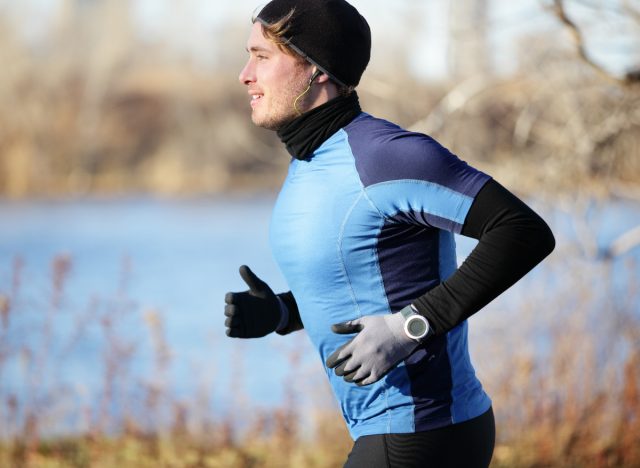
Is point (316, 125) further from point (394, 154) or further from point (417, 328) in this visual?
point (417, 328)

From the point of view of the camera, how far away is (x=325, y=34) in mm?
2109

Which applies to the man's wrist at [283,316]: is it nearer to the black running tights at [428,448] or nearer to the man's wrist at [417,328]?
the black running tights at [428,448]

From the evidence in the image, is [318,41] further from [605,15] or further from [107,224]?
[107,224]

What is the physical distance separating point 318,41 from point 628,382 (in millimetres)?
3652

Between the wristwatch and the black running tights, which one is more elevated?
the wristwatch

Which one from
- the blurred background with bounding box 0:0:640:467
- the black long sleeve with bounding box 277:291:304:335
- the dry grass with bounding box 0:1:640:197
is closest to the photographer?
the black long sleeve with bounding box 277:291:304:335

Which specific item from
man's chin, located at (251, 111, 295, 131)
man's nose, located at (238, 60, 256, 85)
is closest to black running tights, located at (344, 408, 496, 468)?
man's chin, located at (251, 111, 295, 131)

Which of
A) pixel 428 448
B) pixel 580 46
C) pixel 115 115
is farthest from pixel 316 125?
pixel 115 115

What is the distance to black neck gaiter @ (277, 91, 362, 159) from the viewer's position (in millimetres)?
2104

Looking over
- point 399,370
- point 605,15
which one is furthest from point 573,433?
point 399,370

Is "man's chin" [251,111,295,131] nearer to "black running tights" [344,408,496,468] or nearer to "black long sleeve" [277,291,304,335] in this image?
"black long sleeve" [277,291,304,335]

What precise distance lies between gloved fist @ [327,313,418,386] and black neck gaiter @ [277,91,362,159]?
0.44 meters

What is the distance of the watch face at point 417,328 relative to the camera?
1884 millimetres

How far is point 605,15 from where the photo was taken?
14.8ft
